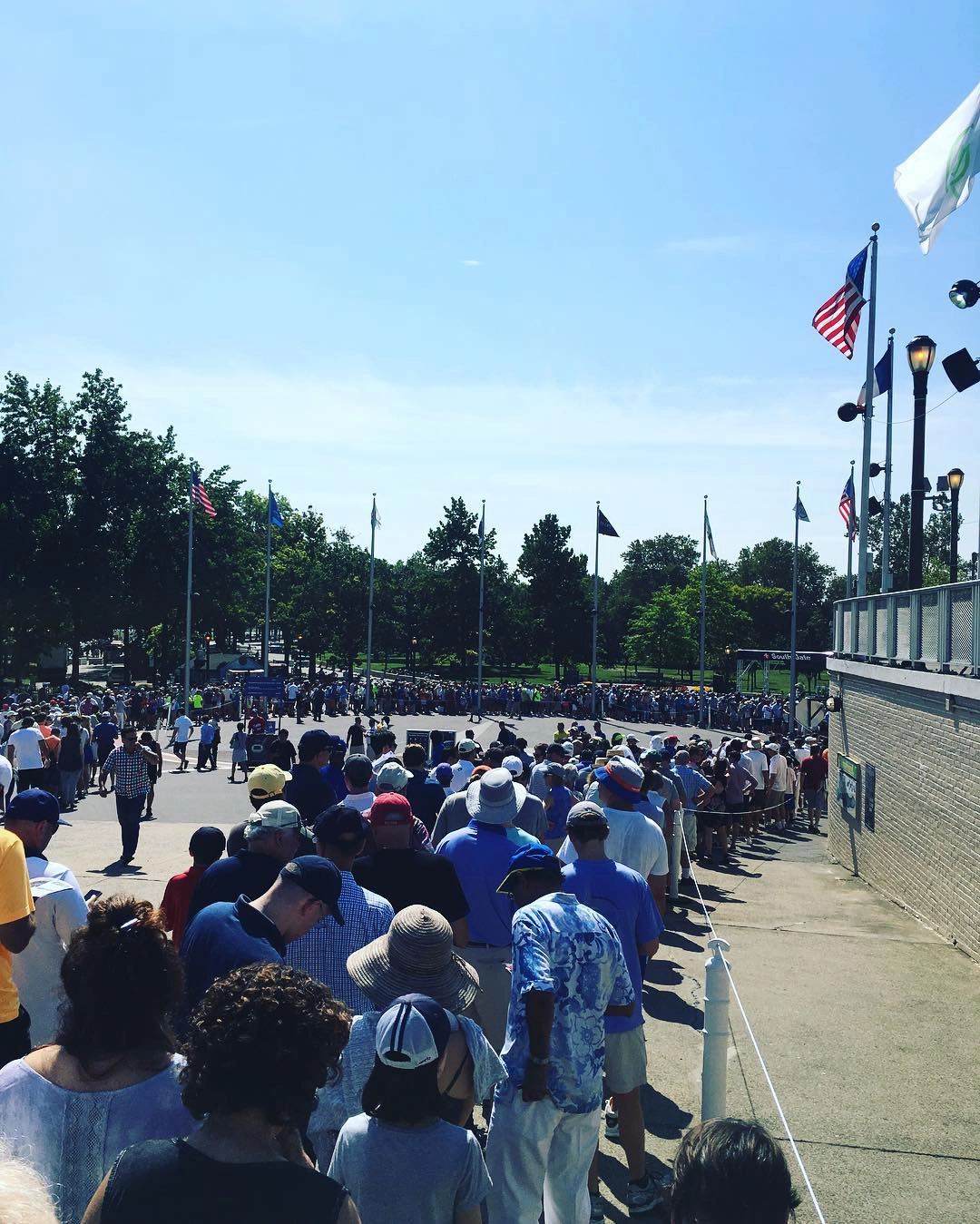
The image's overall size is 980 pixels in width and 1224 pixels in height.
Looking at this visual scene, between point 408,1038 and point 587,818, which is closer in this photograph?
point 408,1038

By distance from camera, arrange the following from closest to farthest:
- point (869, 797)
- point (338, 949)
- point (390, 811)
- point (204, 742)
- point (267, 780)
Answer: point (338, 949) → point (390, 811) → point (267, 780) → point (869, 797) → point (204, 742)

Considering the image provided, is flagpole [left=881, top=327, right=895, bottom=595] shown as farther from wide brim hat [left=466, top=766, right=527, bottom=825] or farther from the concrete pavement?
wide brim hat [left=466, top=766, right=527, bottom=825]

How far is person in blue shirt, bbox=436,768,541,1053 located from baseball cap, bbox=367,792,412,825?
1.43ft

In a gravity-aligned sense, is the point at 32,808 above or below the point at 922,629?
below

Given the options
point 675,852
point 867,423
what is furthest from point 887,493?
point 675,852

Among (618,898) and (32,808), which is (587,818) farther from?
(32,808)

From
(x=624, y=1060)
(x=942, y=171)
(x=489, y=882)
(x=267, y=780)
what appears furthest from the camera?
(x=942, y=171)

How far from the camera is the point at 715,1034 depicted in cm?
539

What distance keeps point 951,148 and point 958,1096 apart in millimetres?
9566

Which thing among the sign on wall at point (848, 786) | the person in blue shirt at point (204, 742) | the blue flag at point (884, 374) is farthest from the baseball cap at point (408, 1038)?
the person in blue shirt at point (204, 742)

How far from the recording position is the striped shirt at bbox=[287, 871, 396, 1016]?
13.4 ft

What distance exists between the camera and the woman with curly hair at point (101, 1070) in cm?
270

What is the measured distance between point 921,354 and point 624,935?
1467 centimetres

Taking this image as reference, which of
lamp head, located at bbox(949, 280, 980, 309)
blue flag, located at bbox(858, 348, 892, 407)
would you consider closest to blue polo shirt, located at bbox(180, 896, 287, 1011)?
lamp head, located at bbox(949, 280, 980, 309)
